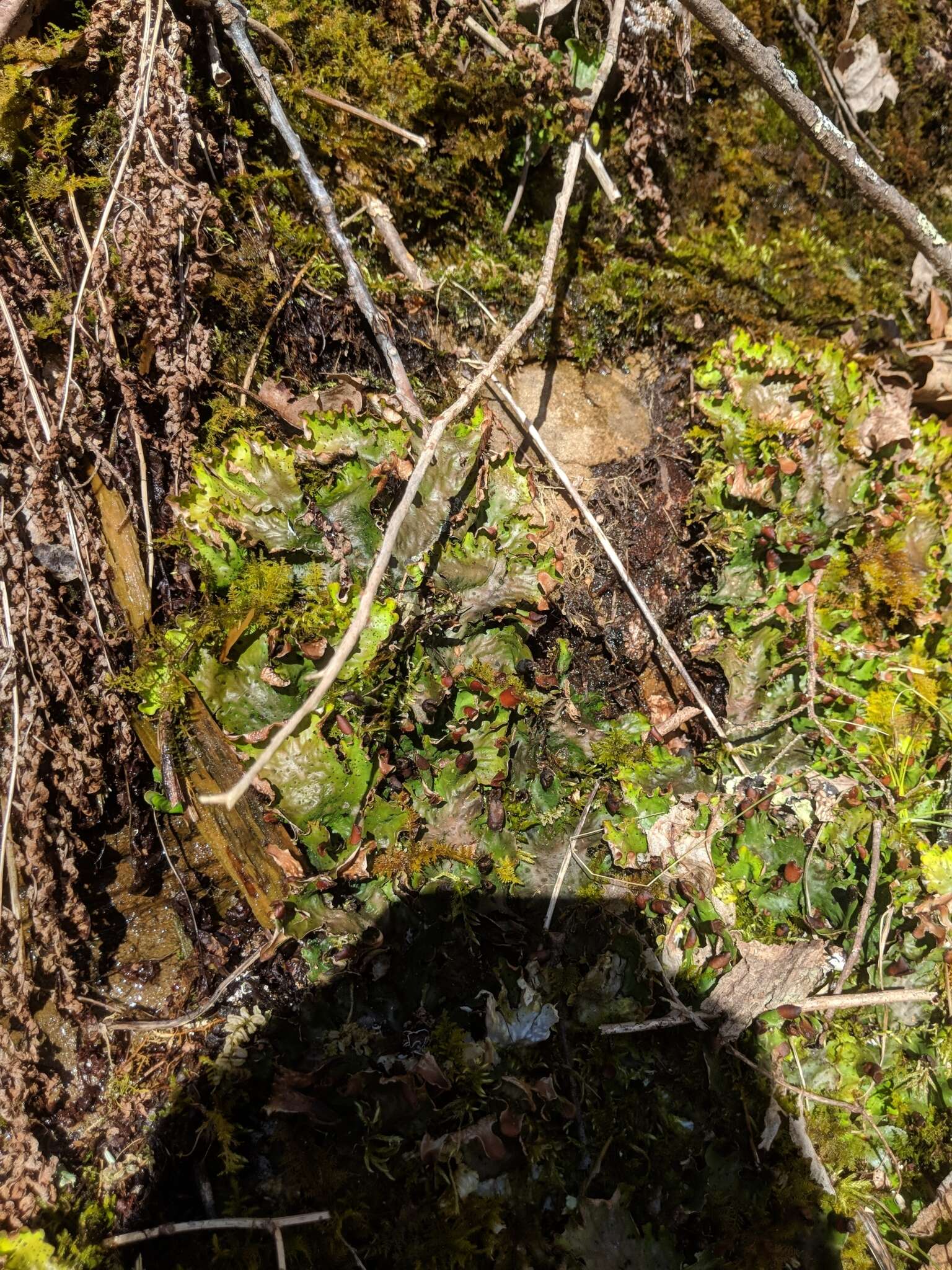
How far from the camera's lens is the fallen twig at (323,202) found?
101 inches

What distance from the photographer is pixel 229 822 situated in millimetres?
2762

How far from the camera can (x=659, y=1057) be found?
8.77ft

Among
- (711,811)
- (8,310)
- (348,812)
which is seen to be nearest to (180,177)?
(8,310)

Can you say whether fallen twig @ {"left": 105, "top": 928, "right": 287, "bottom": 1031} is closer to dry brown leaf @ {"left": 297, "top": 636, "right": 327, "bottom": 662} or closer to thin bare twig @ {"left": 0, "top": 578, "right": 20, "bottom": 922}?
thin bare twig @ {"left": 0, "top": 578, "right": 20, "bottom": 922}

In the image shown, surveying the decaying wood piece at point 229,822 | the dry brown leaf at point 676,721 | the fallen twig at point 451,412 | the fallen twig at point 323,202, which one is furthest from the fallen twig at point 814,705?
the decaying wood piece at point 229,822

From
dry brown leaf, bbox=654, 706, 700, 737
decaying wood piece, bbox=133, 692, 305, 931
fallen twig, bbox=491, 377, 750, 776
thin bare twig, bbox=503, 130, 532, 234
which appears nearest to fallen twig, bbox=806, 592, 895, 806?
fallen twig, bbox=491, 377, 750, 776

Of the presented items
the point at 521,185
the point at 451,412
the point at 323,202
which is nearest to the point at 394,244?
the point at 323,202

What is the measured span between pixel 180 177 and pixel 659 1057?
3.73 meters

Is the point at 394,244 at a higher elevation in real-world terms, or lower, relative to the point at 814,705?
higher

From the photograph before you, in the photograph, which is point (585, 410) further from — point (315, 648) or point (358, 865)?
point (358, 865)

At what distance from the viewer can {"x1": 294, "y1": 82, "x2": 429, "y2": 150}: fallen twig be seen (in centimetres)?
273

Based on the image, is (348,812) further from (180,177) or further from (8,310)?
(180,177)

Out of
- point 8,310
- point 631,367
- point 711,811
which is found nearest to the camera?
point 8,310

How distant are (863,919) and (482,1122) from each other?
166 cm
